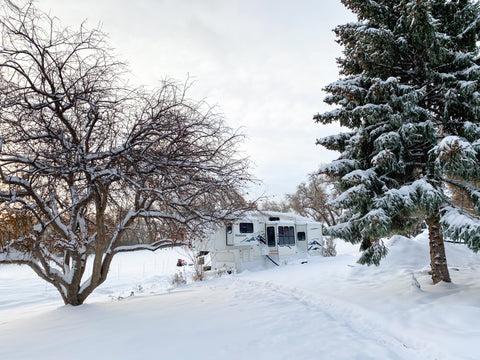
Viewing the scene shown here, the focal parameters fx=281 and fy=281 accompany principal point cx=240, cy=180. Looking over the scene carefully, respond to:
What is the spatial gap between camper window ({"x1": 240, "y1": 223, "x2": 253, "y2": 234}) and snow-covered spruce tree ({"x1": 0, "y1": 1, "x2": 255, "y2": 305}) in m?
9.31

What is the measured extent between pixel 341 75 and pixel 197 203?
6076mm

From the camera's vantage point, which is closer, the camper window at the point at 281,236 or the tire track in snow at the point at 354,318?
the tire track in snow at the point at 354,318

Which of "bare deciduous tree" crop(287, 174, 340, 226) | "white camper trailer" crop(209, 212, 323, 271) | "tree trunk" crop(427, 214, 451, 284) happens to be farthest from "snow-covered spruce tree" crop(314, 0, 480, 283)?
"bare deciduous tree" crop(287, 174, 340, 226)

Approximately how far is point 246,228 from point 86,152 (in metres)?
11.7

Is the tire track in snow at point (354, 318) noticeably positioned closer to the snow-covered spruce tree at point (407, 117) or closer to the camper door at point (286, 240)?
the snow-covered spruce tree at point (407, 117)

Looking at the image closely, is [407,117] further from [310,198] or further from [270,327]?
[310,198]

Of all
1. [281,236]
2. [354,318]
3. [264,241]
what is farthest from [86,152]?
[281,236]

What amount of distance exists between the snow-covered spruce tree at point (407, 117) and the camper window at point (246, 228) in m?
8.68

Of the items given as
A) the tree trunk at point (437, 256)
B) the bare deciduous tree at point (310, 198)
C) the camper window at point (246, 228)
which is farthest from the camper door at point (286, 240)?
the bare deciduous tree at point (310, 198)

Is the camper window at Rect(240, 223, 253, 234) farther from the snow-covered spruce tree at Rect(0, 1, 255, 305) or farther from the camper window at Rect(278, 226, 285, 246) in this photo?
the snow-covered spruce tree at Rect(0, 1, 255, 305)

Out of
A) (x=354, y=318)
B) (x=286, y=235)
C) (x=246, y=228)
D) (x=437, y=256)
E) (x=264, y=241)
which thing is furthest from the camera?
(x=286, y=235)

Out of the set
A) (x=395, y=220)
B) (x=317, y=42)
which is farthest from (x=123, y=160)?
(x=317, y=42)

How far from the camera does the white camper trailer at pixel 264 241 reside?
15.4m

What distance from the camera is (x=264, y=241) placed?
16781mm
